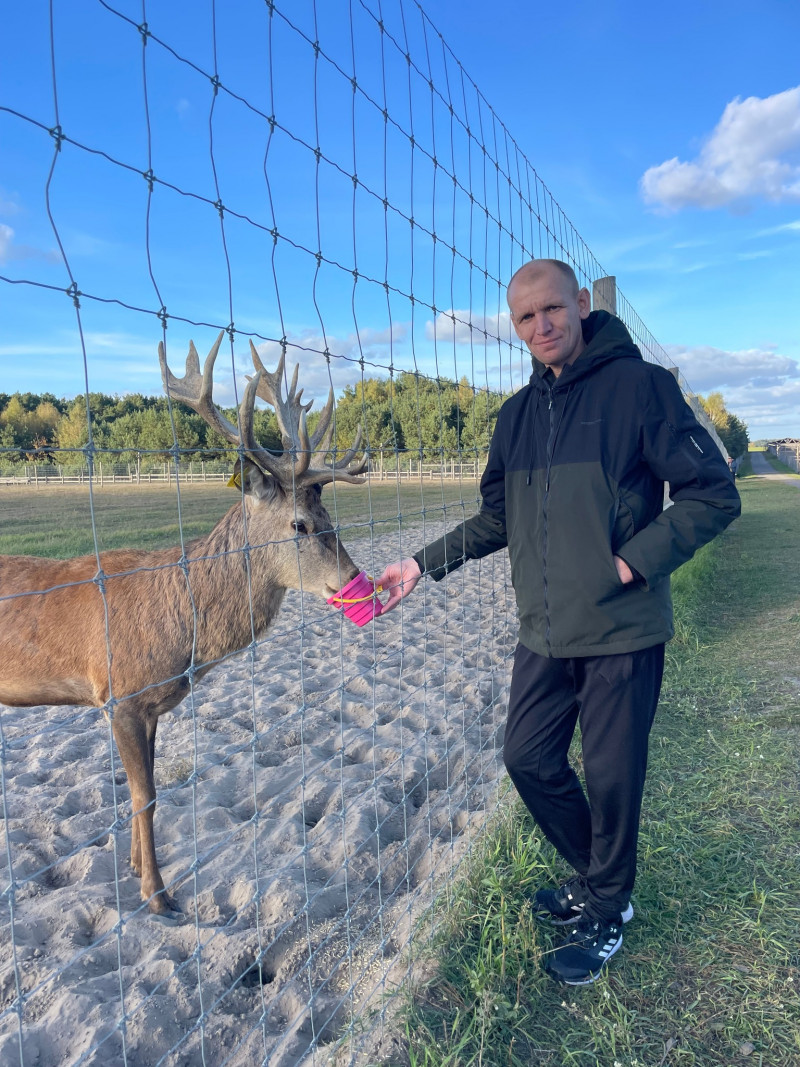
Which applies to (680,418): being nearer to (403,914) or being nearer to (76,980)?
(403,914)

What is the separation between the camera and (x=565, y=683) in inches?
102

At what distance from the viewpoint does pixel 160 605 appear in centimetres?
299

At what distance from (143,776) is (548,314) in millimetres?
2363

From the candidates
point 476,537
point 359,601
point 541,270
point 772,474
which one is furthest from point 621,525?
point 772,474

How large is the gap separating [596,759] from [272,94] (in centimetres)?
231

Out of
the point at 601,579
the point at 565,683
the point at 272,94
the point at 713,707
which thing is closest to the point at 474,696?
the point at 713,707

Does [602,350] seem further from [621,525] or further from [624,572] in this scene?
[624,572]

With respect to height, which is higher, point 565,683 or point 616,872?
point 565,683

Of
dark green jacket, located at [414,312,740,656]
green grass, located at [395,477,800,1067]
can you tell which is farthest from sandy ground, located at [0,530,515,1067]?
dark green jacket, located at [414,312,740,656]

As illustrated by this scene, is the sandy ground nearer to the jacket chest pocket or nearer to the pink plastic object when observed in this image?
the pink plastic object

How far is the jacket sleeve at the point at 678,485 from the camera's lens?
7.36ft

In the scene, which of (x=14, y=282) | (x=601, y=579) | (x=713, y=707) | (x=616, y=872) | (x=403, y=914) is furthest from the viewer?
(x=713, y=707)

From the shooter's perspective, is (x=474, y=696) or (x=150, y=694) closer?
(x=150, y=694)

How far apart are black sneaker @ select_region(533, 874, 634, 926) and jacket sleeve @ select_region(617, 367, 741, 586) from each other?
1.29 metres
